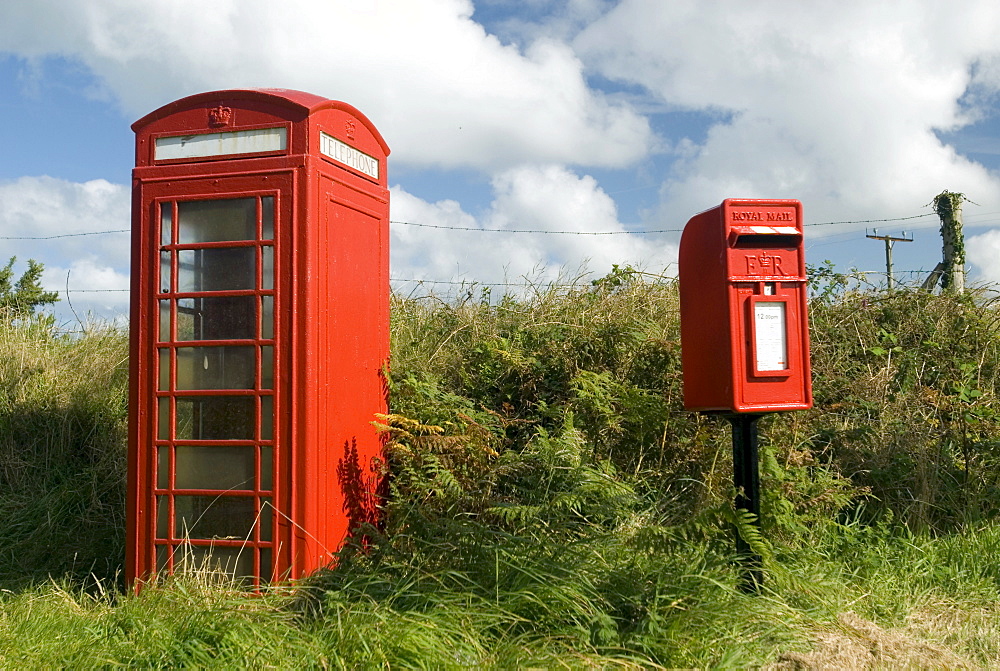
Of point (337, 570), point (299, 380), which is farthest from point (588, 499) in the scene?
point (299, 380)

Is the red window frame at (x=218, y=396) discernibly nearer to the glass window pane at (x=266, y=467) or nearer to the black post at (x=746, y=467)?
the glass window pane at (x=266, y=467)

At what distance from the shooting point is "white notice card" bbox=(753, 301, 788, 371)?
4496 mm

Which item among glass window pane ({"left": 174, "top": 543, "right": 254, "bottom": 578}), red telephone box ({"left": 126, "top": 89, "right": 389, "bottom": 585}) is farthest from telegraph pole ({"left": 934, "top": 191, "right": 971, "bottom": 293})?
glass window pane ({"left": 174, "top": 543, "right": 254, "bottom": 578})

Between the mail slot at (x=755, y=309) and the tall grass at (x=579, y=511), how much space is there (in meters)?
0.72

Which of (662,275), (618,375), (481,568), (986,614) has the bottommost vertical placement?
(986,614)

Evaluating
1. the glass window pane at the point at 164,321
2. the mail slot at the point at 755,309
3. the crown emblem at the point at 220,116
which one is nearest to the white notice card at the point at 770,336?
the mail slot at the point at 755,309

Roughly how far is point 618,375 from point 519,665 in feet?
10.9

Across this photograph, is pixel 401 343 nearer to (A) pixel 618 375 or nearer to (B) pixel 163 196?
(A) pixel 618 375

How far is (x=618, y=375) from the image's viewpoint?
653 cm

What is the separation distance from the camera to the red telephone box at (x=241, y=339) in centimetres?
494

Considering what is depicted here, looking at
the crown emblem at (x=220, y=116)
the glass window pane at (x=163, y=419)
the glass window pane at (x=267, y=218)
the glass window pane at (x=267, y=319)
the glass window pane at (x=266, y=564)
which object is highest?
the crown emblem at (x=220, y=116)

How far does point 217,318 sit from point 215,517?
1.15 metres

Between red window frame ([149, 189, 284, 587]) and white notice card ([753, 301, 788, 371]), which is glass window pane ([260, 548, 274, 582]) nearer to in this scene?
red window frame ([149, 189, 284, 587])

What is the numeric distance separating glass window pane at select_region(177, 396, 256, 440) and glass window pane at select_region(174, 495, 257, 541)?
359 millimetres
